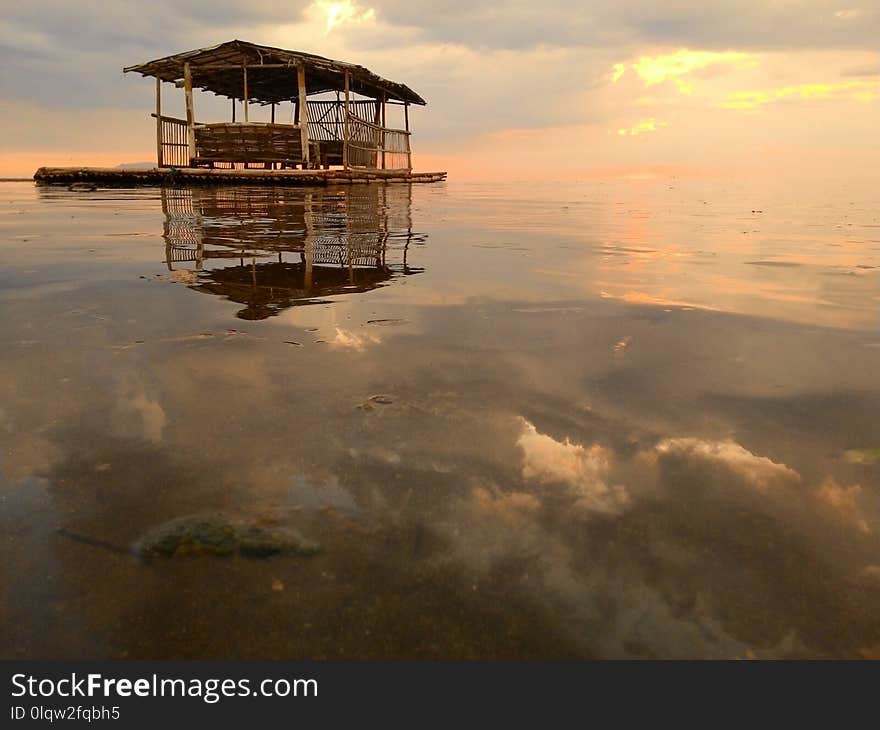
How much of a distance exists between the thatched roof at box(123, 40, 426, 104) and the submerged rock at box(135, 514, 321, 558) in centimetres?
1767

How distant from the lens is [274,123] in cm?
1745

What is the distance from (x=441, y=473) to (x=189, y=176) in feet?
60.7

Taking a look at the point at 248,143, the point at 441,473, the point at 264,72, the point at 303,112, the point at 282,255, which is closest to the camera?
the point at 441,473

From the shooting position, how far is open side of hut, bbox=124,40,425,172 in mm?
16828

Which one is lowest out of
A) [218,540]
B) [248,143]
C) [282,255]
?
[218,540]

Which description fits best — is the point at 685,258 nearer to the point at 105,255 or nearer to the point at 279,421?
the point at 279,421

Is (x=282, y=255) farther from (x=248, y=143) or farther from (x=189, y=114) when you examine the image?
(x=189, y=114)

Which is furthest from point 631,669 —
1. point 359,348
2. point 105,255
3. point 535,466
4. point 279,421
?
point 105,255

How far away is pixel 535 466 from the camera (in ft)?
4.84

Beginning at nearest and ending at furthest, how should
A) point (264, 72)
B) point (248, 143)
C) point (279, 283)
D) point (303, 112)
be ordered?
point (279, 283) → point (303, 112) → point (248, 143) → point (264, 72)

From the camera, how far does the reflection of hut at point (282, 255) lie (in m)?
3.43

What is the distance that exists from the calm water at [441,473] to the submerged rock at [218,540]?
24 mm

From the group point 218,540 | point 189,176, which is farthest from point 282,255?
point 189,176

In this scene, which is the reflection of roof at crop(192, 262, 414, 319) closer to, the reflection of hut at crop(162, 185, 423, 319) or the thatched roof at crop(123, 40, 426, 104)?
the reflection of hut at crop(162, 185, 423, 319)
